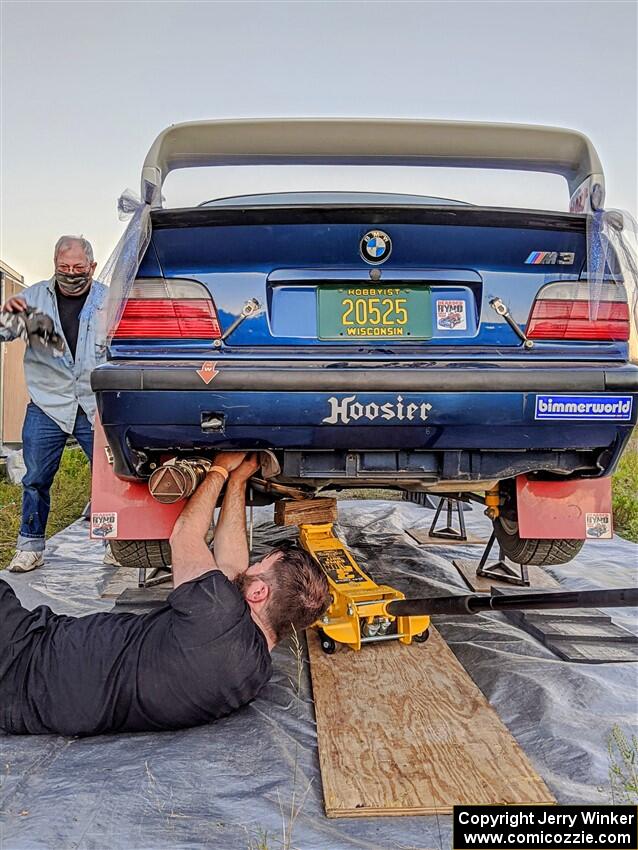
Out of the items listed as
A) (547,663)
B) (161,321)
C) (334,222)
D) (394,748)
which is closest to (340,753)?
(394,748)

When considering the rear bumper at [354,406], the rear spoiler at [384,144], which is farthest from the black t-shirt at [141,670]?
the rear spoiler at [384,144]

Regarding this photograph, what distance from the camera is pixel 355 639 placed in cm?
291

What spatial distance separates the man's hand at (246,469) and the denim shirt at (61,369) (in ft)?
5.99

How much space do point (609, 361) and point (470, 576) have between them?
2.05 metres

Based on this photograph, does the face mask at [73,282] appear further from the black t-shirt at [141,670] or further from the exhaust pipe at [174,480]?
the black t-shirt at [141,670]

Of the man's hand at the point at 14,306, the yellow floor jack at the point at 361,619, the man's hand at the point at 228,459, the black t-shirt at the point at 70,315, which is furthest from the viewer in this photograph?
the black t-shirt at the point at 70,315

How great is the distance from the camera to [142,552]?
10.3 ft

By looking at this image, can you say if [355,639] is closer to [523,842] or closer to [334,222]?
[523,842]

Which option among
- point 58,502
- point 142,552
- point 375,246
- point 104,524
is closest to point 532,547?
point 375,246

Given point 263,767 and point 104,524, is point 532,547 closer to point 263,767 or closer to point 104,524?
point 263,767

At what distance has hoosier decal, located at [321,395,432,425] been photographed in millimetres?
2316

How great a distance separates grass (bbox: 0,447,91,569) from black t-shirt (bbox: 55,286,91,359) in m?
1.43

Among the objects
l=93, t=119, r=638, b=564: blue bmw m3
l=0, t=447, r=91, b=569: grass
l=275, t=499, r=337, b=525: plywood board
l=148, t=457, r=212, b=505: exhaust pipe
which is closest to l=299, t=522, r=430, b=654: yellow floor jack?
l=275, t=499, r=337, b=525: plywood board

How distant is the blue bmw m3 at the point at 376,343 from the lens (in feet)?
7.64
